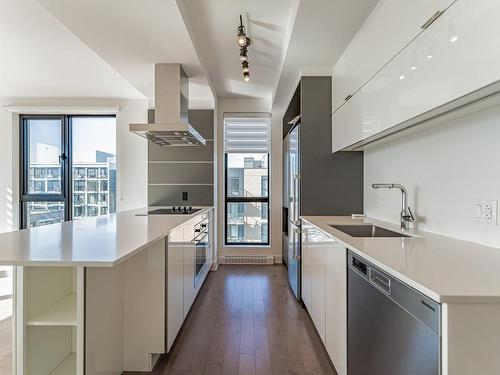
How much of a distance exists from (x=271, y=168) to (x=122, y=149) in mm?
2398

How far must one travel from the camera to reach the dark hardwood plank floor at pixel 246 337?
1.94 meters

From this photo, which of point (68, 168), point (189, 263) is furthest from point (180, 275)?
point (68, 168)

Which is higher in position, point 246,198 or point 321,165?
point 321,165

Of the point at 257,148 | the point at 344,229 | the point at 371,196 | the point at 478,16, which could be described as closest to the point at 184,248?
the point at 344,229

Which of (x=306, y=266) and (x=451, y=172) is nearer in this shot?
(x=451, y=172)

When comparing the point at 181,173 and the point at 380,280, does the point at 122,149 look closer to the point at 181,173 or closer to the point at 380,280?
the point at 181,173

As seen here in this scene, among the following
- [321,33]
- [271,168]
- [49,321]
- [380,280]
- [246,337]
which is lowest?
[246,337]

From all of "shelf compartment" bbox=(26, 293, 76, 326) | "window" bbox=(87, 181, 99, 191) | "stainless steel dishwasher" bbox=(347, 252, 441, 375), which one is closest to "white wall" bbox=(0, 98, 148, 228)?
"window" bbox=(87, 181, 99, 191)

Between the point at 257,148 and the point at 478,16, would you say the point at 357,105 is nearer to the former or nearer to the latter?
the point at 478,16

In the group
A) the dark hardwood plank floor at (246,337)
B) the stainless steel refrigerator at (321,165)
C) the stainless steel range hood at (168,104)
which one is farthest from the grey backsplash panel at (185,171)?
the stainless steel refrigerator at (321,165)

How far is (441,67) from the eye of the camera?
1241 millimetres

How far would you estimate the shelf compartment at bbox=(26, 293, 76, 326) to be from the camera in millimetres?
1282

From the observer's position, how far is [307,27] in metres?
2.21

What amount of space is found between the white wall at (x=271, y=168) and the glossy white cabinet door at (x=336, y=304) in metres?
2.67
